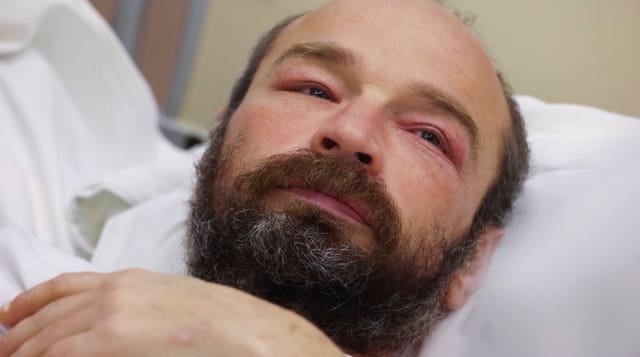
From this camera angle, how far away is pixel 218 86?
6.21ft

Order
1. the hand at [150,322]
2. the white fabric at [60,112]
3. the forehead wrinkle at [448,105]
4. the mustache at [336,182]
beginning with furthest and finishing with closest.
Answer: the white fabric at [60,112] → the forehead wrinkle at [448,105] → the mustache at [336,182] → the hand at [150,322]

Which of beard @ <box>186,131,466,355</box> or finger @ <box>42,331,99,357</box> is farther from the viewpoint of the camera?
beard @ <box>186,131,466,355</box>

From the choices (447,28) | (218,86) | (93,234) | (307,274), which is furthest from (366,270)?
(218,86)

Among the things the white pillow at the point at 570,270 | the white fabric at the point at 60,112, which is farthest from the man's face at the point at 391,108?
the white fabric at the point at 60,112

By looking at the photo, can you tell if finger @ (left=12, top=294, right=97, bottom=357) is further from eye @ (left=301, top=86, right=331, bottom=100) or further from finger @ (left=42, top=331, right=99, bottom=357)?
eye @ (left=301, top=86, right=331, bottom=100)

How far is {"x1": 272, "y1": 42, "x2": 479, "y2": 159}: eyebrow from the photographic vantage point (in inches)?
32.7

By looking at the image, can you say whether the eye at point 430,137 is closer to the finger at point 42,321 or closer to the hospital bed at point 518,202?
the hospital bed at point 518,202

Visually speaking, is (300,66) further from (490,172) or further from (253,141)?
(490,172)

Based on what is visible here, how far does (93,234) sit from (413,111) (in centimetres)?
66

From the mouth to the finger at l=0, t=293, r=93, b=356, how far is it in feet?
0.89

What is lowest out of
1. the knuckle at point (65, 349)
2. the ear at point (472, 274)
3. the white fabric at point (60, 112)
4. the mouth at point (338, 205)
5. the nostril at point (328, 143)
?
the white fabric at point (60, 112)

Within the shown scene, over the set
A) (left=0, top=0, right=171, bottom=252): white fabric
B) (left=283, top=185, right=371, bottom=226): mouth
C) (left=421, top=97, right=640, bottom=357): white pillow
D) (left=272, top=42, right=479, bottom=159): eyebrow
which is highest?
(left=272, top=42, right=479, bottom=159): eyebrow

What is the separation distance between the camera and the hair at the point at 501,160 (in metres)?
0.92

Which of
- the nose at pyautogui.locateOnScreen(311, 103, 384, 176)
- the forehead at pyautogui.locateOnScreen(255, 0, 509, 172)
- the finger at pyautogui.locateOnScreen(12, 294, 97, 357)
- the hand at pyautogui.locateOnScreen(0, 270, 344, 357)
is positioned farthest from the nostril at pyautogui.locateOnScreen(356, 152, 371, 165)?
the finger at pyautogui.locateOnScreen(12, 294, 97, 357)
